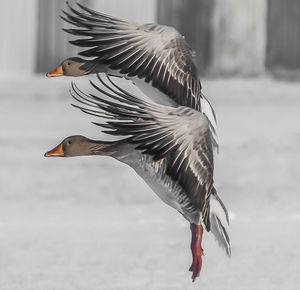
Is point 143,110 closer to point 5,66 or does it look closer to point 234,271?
point 234,271

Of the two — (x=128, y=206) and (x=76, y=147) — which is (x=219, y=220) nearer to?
(x=76, y=147)

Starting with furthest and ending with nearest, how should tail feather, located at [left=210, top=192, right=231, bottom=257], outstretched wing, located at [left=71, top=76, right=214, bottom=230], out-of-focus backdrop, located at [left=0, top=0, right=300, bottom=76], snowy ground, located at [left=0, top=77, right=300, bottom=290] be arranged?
out-of-focus backdrop, located at [left=0, top=0, right=300, bottom=76] < snowy ground, located at [left=0, top=77, right=300, bottom=290] < tail feather, located at [left=210, top=192, right=231, bottom=257] < outstretched wing, located at [left=71, top=76, right=214, bottom=230]

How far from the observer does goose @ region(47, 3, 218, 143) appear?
1.15 metres

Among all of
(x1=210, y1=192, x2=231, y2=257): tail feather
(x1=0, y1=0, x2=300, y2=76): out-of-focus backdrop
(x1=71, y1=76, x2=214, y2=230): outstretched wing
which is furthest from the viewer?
(x1=0, y1=0, x2=300, y2=76): out-of-focus backdrop

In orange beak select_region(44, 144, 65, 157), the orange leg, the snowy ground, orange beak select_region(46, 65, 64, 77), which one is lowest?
the snowy ground

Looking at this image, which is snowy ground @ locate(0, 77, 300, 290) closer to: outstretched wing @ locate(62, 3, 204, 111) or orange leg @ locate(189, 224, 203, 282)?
orange leg @ locate(189, 224, 203, 282)

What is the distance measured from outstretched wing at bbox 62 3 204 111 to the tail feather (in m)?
0.18

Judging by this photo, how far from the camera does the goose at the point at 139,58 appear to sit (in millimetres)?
1153

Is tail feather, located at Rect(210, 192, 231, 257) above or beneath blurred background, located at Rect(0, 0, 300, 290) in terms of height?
above

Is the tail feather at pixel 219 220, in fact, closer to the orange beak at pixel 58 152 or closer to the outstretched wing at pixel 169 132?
the outstretched wing at pixel 169 132

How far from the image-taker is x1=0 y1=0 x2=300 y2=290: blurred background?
2234mm

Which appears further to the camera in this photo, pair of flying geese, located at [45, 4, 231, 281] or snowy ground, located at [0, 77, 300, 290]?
snowy ground, located at [0, 77, 300, 290]

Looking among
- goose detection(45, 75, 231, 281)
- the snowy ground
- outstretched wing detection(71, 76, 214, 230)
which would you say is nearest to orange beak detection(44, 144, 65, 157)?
goose detection(45, 75, 231, 281)

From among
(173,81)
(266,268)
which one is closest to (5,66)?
(266,268)
